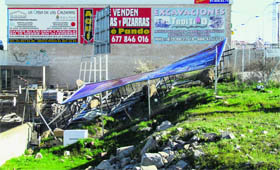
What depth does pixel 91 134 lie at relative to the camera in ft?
45.6

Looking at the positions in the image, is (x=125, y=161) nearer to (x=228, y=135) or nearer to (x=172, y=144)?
(x=172, y=144)

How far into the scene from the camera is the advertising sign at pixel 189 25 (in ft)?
102

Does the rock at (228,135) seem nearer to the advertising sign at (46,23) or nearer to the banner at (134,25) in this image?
the banner at (134,25)

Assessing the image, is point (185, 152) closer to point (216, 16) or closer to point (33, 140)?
point (33, 140)

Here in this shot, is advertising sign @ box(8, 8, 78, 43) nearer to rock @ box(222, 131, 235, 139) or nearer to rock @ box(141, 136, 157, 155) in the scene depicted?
rock @ box(141, 136, 157, 155)

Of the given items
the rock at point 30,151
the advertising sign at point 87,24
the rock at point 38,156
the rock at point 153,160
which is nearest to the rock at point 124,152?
the rock at point 153,160

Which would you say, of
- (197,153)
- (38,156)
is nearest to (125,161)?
(197,153)

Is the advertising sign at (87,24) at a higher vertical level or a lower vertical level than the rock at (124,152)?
higher

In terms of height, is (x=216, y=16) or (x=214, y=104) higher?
(x=216, y=16)

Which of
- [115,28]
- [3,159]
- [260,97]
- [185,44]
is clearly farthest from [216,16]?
[3,159]

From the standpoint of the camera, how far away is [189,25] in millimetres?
31047

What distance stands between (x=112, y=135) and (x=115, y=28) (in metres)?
19.9

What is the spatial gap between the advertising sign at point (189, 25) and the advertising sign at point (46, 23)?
7.50 meters

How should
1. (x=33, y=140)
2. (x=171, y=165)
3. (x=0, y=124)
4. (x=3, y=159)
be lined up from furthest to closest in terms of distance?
(x=0, y=124), (x=33, y=140), (x=3, y=159), (x=171, y=165)
